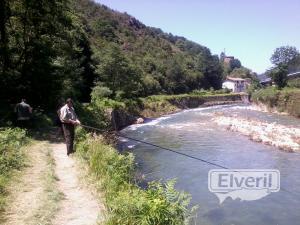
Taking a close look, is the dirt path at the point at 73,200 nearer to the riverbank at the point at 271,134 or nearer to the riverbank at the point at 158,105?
the riverbank at the point at 271,134

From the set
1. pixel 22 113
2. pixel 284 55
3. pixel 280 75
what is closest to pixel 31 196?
pixel 22 113

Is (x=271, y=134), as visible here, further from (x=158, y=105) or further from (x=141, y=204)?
(x=158, y=105)

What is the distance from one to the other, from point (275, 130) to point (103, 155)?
26.6m

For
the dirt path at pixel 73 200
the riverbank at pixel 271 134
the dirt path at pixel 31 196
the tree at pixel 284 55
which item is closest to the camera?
the dirt path at pixel 31 196

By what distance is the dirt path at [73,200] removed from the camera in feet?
24.5

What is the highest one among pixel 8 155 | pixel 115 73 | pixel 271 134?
pixel 115 73

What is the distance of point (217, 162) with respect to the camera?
22062mm

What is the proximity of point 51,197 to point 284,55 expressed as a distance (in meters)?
80.7

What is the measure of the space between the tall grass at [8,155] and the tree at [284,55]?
70894 millimetres

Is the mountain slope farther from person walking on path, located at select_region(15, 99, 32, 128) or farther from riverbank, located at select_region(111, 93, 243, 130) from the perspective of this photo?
person walking on path, located at select_region(15, 99, 32, 128)

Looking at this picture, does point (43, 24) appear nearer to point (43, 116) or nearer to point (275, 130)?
point (43, 116)

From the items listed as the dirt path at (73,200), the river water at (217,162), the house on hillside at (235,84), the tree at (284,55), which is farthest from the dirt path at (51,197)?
the house on hillside at (235,84)

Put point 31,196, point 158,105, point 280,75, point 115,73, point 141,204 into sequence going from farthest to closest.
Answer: point 280,75 < point 158,105 < point 115,73 < point 31,196 < point 141,204

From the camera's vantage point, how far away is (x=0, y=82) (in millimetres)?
Result: 20422
